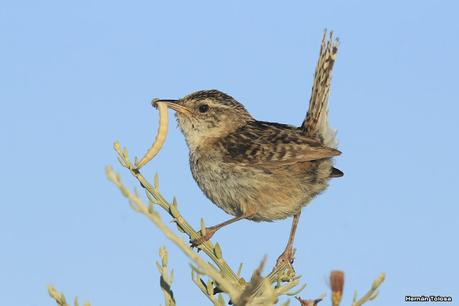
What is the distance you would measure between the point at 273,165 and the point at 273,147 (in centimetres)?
21

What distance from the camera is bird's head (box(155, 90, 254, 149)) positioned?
7.68 m

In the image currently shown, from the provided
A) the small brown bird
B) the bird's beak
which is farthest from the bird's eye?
Result: the small brown bird

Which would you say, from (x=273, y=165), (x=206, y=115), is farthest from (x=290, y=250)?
(x=206, y=115)

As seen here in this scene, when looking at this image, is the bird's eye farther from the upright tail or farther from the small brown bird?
the upright tail

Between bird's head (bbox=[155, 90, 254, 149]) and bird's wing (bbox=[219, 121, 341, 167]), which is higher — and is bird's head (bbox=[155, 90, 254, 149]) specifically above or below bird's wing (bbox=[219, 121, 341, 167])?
above

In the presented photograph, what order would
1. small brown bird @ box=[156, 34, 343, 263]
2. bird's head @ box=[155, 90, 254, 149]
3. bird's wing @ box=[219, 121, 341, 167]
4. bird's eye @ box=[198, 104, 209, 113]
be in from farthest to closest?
1. bird's eye @ box=[198, 104, 209, 113]
2. bird's head @ box=[155, 90, 254, 149]
3. small brown bird @ box=[156, 34, 343, 263]
4. bird's wing @ box=[219, 121, 341, 167]

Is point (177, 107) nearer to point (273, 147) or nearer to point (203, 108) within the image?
point (203, 108)

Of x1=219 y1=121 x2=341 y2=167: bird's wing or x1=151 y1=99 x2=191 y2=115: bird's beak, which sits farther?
x1=151 y1=99 x2=191 y2=115: bird's beak

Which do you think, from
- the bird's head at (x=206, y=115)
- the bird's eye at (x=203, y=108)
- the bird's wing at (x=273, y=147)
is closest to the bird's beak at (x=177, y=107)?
the bird's head at (x=206, y=115)

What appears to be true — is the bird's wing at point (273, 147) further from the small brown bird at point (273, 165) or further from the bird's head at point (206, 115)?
the bird's head at point (206, 115)

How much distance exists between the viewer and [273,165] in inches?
268

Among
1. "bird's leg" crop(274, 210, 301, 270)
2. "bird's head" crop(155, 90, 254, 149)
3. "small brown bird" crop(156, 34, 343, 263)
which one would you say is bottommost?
"bird's leg" crop(274, 210, 301, 270)

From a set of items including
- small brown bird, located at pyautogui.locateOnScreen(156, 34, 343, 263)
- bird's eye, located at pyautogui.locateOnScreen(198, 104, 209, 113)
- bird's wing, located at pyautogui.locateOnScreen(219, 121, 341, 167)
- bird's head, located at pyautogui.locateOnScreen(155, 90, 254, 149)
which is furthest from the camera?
bird's eye, located at pyautogui.locateOnScreen(198, 104, 209, 113)

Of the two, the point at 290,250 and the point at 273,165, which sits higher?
the point at 273,165
